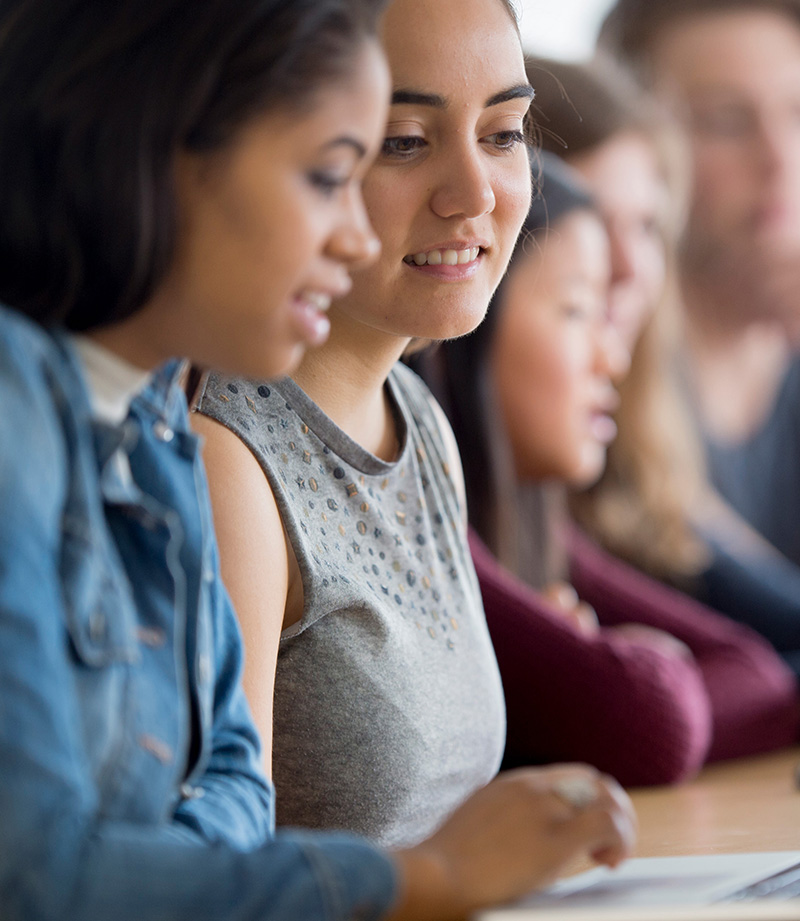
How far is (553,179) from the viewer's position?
1.32m

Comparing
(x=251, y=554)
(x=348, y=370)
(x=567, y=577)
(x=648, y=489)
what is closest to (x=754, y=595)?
(x=648, y=489)

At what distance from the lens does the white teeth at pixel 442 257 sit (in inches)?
30.3

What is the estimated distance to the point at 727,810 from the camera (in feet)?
3.39

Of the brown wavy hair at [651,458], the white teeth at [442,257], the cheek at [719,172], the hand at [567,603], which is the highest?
the cheek at [719,172]

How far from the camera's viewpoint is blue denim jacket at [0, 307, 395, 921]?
428mm

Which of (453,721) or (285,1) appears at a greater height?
(285,1)

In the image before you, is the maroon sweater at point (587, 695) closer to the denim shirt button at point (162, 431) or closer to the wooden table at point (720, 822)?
the wooden table at point (720, 822)

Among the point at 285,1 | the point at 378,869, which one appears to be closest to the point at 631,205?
the point at 285,1

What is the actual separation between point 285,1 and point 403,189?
0.81 feet

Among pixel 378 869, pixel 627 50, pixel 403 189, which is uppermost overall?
pixel 627 50

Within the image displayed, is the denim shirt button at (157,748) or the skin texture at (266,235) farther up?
the skin texture at (266,235)

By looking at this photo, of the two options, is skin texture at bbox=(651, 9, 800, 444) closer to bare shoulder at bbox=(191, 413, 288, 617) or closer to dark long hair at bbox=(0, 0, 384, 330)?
bare shoulder at bbox=(191, 413, 288, 617)

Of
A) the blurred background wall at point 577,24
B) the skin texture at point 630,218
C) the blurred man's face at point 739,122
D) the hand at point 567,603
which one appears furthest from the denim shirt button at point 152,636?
the blurred man's face at point 739,122

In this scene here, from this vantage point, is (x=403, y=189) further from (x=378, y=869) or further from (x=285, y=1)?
(x=378, y=869)
